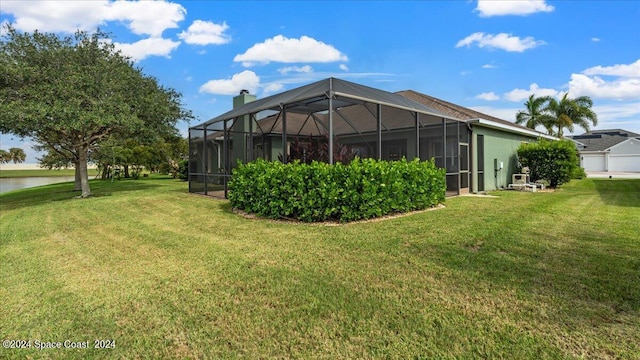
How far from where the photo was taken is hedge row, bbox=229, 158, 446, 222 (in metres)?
6.01

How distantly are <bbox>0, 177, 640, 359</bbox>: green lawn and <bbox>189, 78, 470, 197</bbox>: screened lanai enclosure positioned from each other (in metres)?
4.40

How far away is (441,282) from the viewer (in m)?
3.19

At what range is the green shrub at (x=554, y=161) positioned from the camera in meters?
12.7

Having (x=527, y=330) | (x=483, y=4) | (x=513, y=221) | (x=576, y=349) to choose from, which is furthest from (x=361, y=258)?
(x=483, y=4)

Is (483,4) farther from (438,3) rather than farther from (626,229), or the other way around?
(626,229)

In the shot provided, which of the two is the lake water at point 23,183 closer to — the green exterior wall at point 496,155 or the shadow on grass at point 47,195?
the shadow on grass at point 47,195

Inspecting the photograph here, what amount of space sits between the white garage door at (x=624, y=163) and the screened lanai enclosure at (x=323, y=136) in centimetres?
3332

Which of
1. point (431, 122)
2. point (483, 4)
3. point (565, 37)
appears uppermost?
point (483, 4)

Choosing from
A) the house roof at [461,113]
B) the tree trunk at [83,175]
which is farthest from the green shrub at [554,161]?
the tree trunk at [83,175]

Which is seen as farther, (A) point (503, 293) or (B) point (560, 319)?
(A) point (503, 293)

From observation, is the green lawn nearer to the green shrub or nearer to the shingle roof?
the shingle roof

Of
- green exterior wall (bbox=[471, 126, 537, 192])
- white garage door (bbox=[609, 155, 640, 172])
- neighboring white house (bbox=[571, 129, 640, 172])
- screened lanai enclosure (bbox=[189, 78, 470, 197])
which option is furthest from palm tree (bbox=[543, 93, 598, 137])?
screened lanai enclosure (bbox=[189, 78, 470, 197])

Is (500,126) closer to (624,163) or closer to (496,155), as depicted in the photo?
(496,155)

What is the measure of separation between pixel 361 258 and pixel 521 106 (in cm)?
3191
